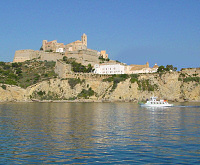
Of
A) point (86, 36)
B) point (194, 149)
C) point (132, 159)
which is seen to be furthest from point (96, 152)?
point (86, 36)

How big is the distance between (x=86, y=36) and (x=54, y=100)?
52.1m

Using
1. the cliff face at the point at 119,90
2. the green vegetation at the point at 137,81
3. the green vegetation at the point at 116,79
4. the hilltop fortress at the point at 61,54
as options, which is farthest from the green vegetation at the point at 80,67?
the green vegetation at the point at 137,81

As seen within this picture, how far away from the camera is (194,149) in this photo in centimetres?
1781

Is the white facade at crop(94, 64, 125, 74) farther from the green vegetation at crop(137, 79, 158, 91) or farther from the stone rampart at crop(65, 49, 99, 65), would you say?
the green vegetation at crop(137, 79, 158, 91)

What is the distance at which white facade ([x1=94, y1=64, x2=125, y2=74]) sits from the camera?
91562mm

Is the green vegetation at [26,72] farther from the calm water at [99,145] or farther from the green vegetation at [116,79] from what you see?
the calm water at [99,145]

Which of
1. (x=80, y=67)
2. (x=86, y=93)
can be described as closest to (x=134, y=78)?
(x=86, y=93)

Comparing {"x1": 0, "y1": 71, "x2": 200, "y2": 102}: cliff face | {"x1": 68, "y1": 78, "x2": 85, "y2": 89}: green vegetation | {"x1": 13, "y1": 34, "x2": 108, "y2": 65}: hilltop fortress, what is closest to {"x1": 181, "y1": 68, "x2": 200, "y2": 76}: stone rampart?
{"x1": 0, "y1": 71, "x2": 200, "y2": 102}: cliff face

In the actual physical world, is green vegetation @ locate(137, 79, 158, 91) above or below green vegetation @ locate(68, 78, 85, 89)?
below

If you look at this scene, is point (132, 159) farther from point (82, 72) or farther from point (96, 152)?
point (82, 72)

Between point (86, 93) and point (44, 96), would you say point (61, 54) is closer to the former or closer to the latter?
point (86, 93)

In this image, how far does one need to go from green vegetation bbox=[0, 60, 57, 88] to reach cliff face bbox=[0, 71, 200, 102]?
3.88 m

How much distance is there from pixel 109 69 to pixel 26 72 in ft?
84.7

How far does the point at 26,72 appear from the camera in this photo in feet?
303
